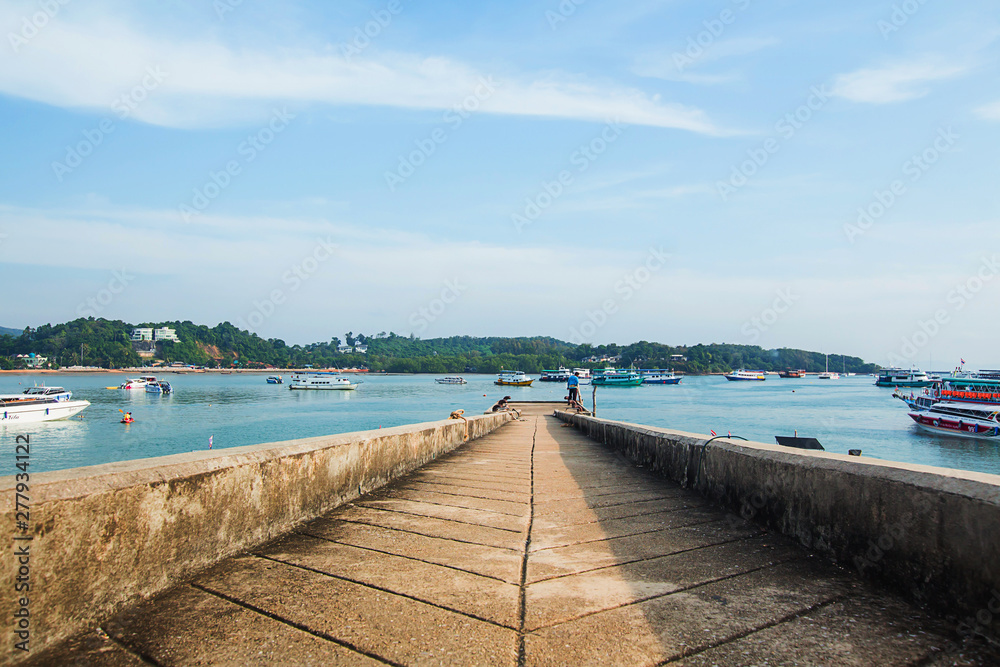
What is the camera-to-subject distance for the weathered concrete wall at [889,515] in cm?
239

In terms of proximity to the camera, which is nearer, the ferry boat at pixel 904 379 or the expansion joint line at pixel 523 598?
the expansion joint line at pixel 523 598

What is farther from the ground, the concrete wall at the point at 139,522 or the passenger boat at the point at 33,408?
the concrete wall at the point at 139,522

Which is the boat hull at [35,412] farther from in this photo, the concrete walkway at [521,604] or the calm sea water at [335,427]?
the concrete walkway at [521,604]

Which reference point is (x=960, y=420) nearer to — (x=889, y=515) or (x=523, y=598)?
(x=889, y=515)

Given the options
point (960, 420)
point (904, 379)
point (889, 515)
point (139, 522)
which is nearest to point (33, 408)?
point (139, 522)

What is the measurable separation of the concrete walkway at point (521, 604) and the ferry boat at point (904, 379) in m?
141

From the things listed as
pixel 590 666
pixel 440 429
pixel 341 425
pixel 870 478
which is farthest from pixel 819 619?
pixel 341 425

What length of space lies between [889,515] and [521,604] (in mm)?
1858

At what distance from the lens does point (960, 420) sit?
154 ft

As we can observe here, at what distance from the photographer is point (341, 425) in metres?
54.6

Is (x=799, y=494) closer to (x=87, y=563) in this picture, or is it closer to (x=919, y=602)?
(x=919, y=602)

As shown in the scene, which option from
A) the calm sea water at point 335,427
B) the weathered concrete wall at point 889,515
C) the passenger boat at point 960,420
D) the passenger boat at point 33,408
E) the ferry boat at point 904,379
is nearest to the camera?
the weathered concrete wall at point 889,515

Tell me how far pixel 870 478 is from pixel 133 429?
2203 inches

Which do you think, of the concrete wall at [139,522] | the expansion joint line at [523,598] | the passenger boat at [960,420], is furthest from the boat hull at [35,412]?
the passenger boat at [960,420]
